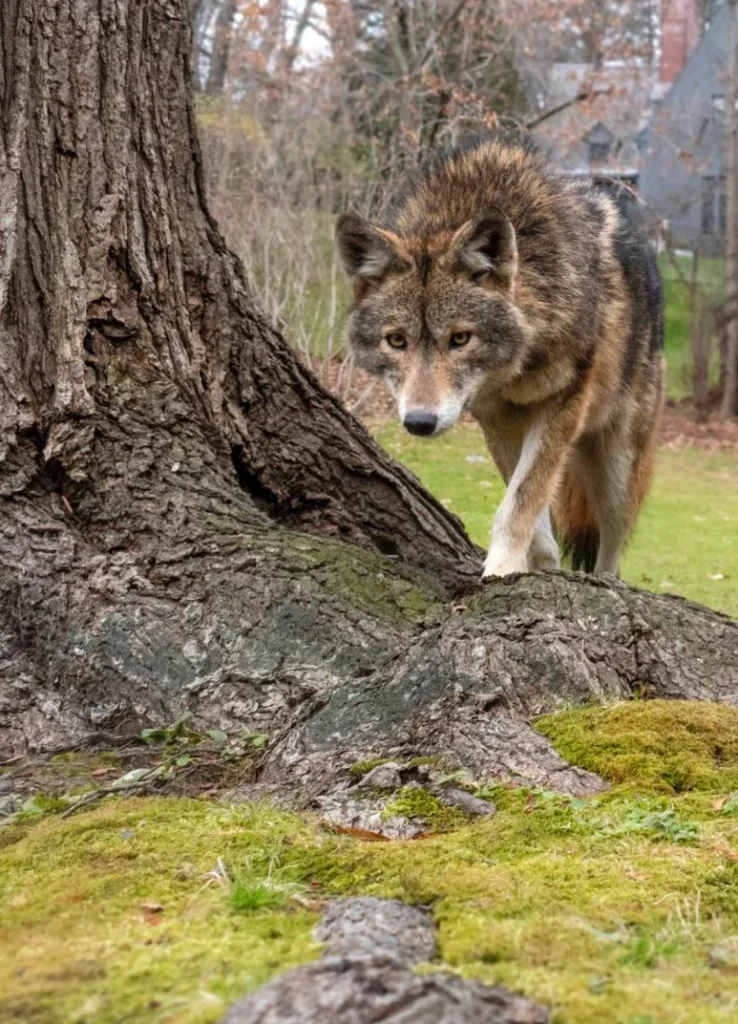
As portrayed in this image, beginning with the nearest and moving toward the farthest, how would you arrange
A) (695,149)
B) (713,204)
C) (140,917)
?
(140,917) → (695,149) → (713,204)

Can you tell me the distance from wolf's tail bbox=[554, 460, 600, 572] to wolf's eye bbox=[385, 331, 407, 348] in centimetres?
224

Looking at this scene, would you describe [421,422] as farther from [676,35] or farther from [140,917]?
[676,35]

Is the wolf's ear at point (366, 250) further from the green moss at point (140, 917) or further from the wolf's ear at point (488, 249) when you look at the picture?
the green moss at point (140, 917)

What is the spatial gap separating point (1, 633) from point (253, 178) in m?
16.4

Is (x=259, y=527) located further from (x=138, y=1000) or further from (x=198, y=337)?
(x=138, y=1000)

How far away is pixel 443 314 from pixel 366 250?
1.87ft

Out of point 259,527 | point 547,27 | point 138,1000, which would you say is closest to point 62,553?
point 259,527

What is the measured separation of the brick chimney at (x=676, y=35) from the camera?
3833 cm

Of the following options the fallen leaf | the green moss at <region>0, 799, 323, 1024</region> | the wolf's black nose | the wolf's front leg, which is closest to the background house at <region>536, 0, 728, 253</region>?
the wolf's front leg

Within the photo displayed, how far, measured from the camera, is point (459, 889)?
2707mm

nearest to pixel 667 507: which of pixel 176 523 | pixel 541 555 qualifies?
pixel 541 555

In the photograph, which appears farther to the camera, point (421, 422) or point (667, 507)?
point (667, 507)

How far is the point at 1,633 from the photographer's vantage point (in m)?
4.52

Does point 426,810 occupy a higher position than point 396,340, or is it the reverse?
point 396,340
